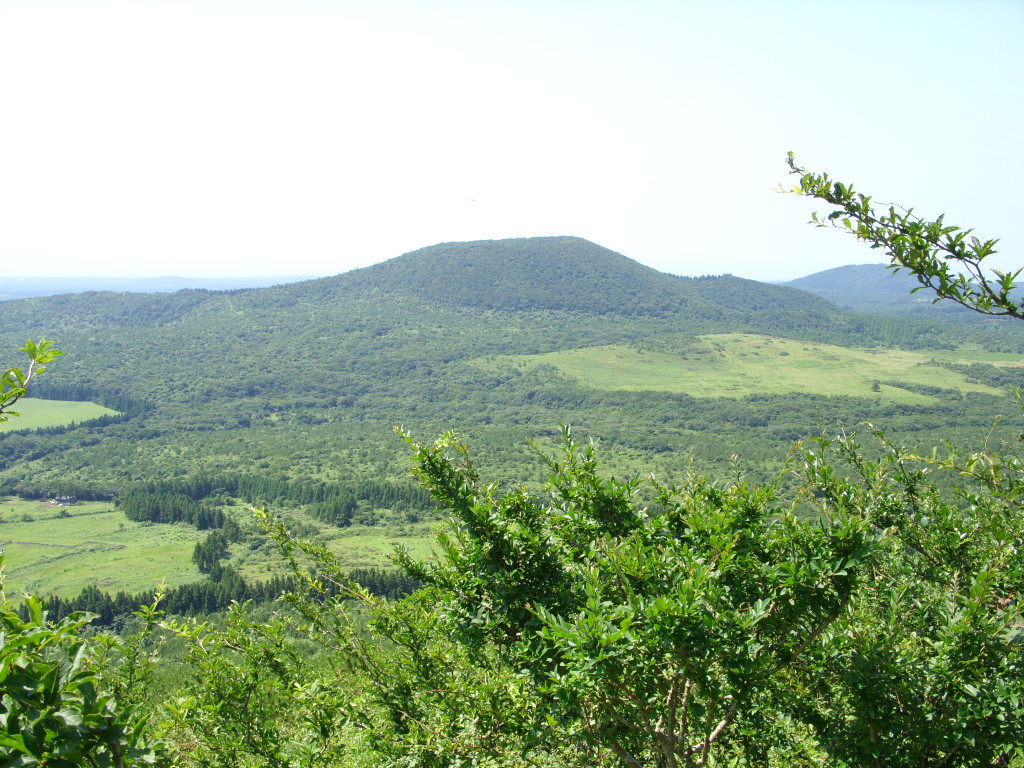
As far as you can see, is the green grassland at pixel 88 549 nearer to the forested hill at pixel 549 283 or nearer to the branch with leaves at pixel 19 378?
the branch with leaves at pixel 19 378

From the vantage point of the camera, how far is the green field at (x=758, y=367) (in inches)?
3772

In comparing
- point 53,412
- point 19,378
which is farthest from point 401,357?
point 19,378

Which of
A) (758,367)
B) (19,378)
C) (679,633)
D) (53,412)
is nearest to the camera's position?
(19,378)

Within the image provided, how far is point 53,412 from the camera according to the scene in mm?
97562

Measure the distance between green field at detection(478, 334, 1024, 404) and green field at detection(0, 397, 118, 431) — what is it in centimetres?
6854

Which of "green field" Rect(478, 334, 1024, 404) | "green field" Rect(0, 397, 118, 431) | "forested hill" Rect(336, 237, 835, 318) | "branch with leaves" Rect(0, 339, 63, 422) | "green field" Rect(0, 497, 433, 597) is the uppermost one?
"forested hill" Rect(336, 237, 835, 318)

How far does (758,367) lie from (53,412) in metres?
119

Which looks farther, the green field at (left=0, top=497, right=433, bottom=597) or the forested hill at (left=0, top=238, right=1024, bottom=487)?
the forested hill at (left=0, top=238, right=1024, bottom=487)

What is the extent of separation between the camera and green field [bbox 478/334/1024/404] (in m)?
95.8

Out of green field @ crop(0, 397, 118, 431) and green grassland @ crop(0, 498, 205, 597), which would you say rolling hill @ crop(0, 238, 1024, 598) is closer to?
green grassland @ crop(0, 498, 205, 597)

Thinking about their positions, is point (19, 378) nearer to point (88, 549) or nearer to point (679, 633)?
point (679, 633)

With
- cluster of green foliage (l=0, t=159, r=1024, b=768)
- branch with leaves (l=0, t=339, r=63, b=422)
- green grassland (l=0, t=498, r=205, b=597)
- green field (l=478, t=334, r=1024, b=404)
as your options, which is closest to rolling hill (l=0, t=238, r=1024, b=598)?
green grassland (l=0, t=498, r=205, b=597)

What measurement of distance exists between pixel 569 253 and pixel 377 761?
172 metres

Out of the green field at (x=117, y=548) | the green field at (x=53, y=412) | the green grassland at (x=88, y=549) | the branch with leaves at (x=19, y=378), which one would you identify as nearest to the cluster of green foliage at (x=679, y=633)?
the branch with leaves at (x=19, y=378)
